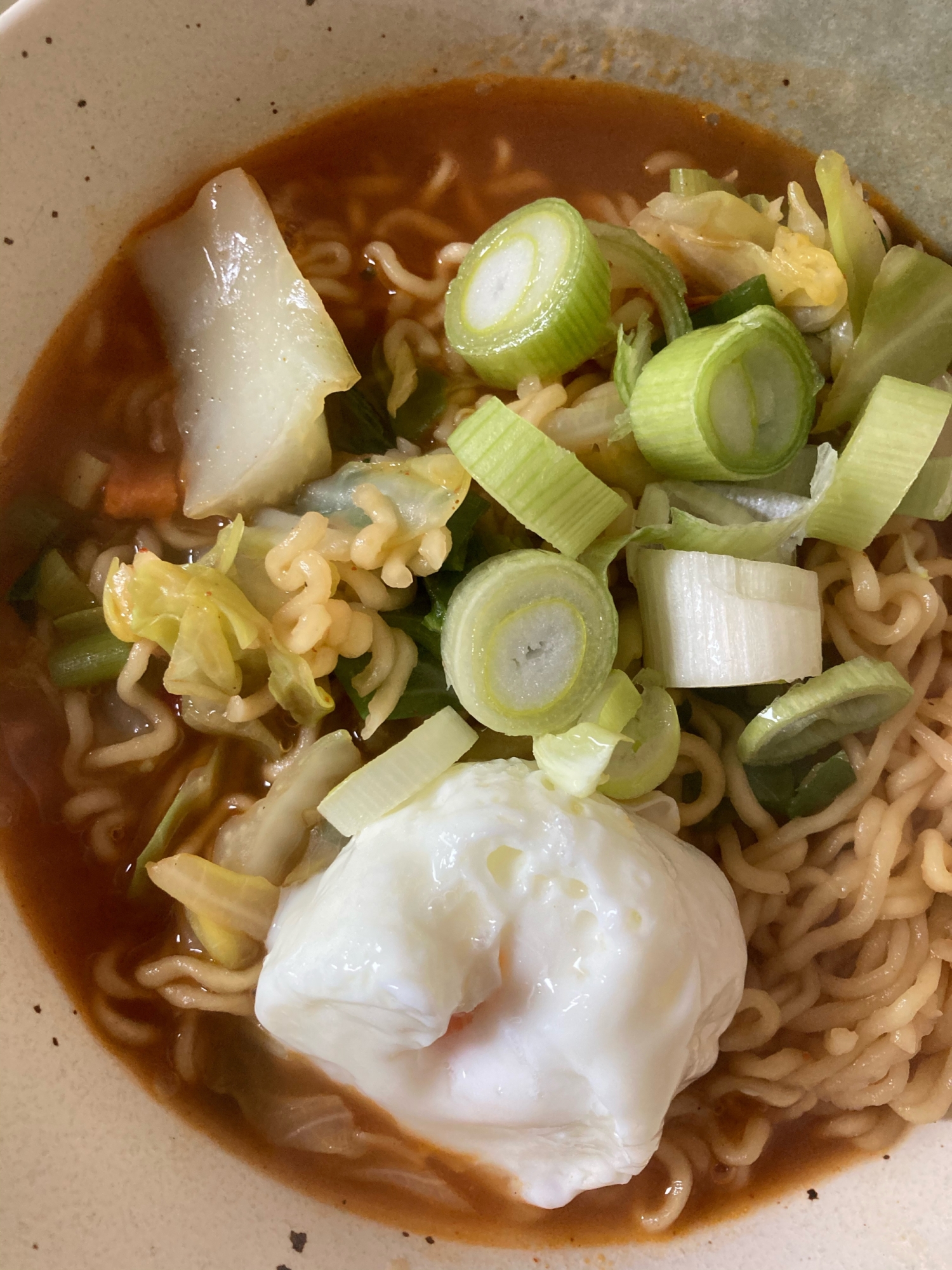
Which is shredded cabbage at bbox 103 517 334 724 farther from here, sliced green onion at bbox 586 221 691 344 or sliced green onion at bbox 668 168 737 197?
sliced green onion at bbox 668 168 737 197

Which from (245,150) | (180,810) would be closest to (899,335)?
(245,150)

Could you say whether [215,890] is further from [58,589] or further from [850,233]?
[850,233]

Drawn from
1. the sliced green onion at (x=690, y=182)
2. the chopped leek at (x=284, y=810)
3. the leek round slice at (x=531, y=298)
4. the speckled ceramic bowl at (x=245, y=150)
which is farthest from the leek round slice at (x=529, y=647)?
the speckled ceramic bowl at (x=245, y=150)

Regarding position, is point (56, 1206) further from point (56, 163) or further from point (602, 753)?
point (56, 163)


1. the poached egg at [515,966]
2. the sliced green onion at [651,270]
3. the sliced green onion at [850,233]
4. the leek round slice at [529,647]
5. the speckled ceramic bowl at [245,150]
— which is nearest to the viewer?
the poached egg at [515,966]

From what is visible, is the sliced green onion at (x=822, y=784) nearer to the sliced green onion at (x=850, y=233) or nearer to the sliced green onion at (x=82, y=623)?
the sliced green onion at (x=850, y=233)
